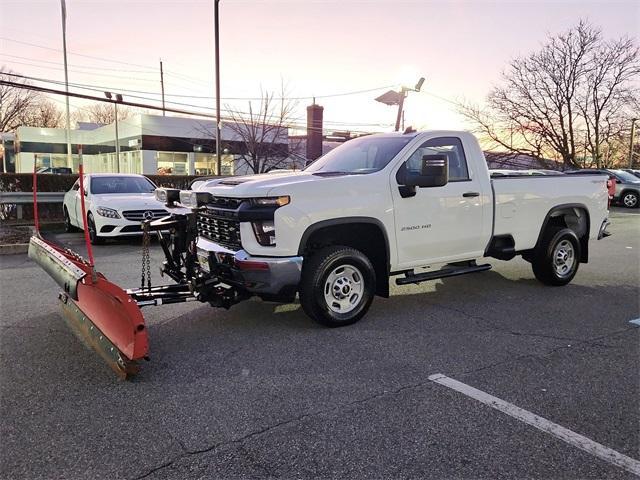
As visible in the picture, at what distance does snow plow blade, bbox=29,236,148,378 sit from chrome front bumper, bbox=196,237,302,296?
1074 millimetres

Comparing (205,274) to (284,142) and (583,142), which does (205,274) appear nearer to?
(284,142)

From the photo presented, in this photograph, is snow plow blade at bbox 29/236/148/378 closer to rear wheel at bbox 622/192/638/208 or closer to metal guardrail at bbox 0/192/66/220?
metal guardrail at bbox 0/192/66/220

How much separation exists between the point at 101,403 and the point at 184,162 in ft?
115

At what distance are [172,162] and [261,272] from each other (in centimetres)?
3394

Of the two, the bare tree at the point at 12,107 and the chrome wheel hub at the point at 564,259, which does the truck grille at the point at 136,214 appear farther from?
the bare tree at the point at 12,107

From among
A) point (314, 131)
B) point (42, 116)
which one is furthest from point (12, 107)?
point (314, 131)

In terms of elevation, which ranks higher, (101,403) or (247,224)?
(247,224)

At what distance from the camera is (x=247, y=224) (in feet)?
15.9

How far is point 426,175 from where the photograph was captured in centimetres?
530

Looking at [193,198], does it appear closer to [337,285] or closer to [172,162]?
[337,285]

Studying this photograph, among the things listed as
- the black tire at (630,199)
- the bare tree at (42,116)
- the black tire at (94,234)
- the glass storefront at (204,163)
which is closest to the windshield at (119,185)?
the black tire at (94,234)

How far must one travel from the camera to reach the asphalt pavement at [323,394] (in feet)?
9.53

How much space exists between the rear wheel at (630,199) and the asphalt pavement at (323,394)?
20.4 metres

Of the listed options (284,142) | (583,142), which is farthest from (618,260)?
(583,142)
